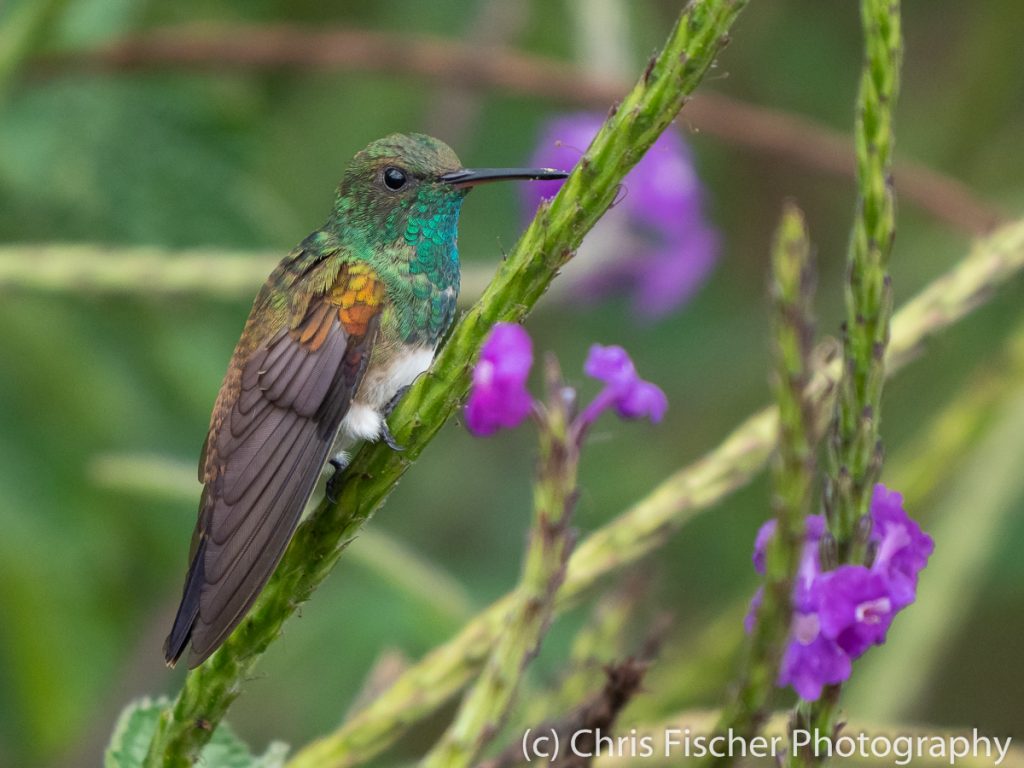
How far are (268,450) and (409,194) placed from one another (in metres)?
0.74

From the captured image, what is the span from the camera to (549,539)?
1.25 meters

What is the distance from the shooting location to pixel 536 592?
1269 mm

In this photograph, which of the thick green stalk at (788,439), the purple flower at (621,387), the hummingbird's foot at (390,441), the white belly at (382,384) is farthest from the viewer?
the white belly at (382,384)

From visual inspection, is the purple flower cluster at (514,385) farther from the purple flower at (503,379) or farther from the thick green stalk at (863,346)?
the thick green stalk at (863,346)

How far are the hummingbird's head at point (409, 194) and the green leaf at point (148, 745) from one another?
1137 millimetres

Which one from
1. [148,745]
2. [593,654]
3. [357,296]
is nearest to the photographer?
[148,745]

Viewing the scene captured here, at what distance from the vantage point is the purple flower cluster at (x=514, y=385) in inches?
54.6

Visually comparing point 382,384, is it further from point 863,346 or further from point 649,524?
point 863,346

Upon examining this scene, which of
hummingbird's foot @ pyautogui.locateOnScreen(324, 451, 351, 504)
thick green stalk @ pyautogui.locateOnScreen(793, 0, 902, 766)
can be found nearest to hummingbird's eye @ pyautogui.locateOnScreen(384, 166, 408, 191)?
hummingbird's foot @ pyautogui.locateOnScreen(324, 451, 351, 504)

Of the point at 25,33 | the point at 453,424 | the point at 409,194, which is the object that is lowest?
the point at 409,194

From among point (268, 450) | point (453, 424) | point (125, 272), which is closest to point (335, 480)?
point (268, 450)

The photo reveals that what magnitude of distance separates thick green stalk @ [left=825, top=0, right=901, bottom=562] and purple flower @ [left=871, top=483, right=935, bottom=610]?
0.35ft

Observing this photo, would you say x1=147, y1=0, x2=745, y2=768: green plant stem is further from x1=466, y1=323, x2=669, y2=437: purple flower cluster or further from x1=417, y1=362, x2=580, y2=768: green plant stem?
x1=417, y1=362, x2=580, y2=768: green plant stem

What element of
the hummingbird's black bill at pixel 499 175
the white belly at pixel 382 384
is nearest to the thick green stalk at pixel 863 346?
the hummingbird's black bill at pixel 499 175
